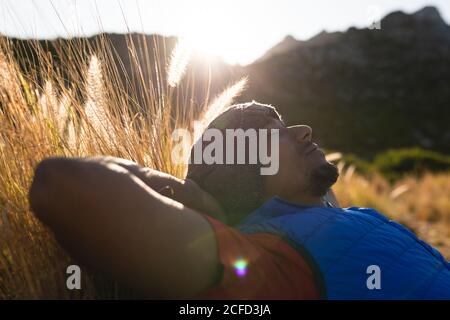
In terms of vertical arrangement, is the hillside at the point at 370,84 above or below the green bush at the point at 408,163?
above

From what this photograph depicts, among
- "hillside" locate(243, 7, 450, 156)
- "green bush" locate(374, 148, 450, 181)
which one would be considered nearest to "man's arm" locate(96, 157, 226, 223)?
"green bush" locate(374, 148, 450, 181)

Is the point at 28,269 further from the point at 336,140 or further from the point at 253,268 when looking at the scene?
the point at 336,140

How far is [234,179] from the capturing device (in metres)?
1.97

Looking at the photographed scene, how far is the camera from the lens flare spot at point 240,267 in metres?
1.36

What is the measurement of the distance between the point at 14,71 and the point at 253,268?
4.08 ft

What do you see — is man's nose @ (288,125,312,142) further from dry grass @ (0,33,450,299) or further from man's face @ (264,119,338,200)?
dry grass @ (0,33,450,299)

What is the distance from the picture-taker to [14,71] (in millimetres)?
2043

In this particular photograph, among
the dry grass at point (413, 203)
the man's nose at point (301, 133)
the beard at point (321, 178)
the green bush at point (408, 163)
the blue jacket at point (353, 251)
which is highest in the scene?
the man's nose at point (301, 133)

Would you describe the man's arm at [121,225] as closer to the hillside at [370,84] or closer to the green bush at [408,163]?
the green bush at [408,163]

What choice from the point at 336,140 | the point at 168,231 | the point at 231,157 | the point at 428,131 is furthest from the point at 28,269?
the point at 428,131

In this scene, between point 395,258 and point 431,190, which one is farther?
point 431,190

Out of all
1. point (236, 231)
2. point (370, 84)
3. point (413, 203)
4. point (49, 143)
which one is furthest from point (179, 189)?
point (370, 84)

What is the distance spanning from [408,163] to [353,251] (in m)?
17.7

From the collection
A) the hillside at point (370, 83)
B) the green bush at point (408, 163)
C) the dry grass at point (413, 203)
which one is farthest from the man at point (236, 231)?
the hillside at point (370, 83)
